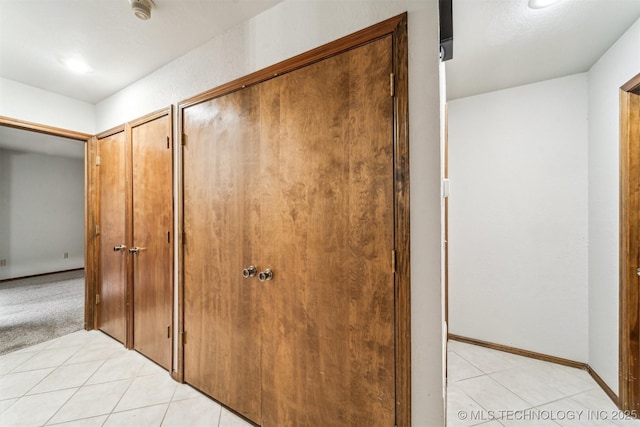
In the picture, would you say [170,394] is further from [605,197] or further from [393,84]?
[605,197]

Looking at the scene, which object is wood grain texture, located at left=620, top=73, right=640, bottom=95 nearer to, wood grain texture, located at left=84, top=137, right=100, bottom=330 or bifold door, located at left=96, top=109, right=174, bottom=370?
bifold door, located at left=96, top=109, right=174, bottom=370

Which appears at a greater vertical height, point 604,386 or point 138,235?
point 138,235

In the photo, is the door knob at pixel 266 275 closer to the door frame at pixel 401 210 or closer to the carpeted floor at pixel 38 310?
the door frame at pixel 401 210

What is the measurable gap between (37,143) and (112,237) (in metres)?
3.83

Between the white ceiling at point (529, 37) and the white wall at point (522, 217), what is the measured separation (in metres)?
0.28

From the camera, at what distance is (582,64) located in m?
1.96

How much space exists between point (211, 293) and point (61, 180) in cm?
643

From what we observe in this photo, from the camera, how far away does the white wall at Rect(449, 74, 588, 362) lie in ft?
6.89

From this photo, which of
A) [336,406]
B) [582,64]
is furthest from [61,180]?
[582,64]

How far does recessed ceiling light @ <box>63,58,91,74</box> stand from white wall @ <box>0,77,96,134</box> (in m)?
0.71

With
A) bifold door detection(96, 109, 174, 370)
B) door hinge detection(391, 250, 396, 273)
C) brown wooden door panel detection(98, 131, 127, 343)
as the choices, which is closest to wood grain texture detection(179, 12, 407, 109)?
bifold door detection(96, 109, 174, 370)

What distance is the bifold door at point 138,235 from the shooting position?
1.95 meters

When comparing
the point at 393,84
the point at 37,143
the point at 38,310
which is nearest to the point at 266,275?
the point at 393,84

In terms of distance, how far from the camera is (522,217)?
7.49 ft
